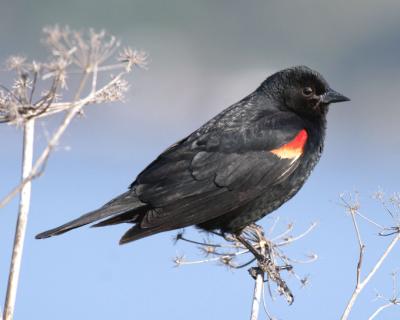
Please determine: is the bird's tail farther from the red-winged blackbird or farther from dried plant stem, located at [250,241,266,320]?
dried plant stem, located at [250,241,266,320]

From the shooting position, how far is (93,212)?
354 centimetres

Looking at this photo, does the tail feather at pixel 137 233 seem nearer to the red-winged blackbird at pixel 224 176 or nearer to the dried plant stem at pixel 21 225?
the red-winged blackbird at pixel 224 176

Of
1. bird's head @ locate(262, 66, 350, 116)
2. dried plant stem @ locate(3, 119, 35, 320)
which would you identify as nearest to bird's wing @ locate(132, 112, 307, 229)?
bird's head @ locate(262, 66, 350, 116)

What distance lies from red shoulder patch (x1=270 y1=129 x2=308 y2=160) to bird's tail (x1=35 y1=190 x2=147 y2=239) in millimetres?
896

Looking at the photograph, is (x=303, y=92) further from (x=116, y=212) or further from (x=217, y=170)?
(x=116, y=212)

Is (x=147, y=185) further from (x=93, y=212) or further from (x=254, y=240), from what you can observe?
(x=254, y=240)

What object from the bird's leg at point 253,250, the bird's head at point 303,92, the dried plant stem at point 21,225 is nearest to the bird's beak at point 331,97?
the bird's head at point 303,92

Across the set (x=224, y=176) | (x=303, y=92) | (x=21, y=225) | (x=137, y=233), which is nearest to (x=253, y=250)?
(x=224, y=176)

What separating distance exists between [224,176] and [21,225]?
1.87 m

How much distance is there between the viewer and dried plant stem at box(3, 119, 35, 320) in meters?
2.07

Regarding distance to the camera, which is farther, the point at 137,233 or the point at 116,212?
the point at 116,212

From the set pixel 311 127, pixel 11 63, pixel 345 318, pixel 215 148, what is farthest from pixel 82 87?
pixel 311 127

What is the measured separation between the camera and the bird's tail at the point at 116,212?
133 inches

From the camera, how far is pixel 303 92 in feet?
14.6
